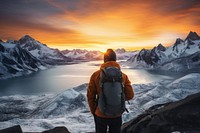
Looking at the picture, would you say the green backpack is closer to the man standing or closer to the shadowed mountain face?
the man standing

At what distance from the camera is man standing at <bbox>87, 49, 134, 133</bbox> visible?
602cm

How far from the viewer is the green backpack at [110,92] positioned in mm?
6004

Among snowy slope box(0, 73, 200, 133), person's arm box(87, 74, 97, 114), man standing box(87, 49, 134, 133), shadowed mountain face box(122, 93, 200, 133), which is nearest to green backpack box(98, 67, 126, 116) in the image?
man standing box(87, 49, 134, 133)

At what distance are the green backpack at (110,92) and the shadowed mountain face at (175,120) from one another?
6459 millimetres

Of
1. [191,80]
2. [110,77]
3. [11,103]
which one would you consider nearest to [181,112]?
[110,77]

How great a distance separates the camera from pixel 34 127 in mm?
38500

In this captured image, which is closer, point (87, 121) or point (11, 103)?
point (87, 121)

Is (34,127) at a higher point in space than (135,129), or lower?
lower

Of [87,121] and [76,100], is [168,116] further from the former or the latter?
[76,100]

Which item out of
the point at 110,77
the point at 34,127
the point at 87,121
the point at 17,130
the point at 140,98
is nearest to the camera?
the point at 110,77

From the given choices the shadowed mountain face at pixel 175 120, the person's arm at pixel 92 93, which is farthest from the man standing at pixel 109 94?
the shadowed mountain face at pixel 175 120

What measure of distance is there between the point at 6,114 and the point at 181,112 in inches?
2209

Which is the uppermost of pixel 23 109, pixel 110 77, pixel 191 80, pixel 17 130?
pixel 110 77

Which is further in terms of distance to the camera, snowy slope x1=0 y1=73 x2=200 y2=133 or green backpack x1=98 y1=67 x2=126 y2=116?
snowy slope x1=0 y1=73 x2=200 y2=133
